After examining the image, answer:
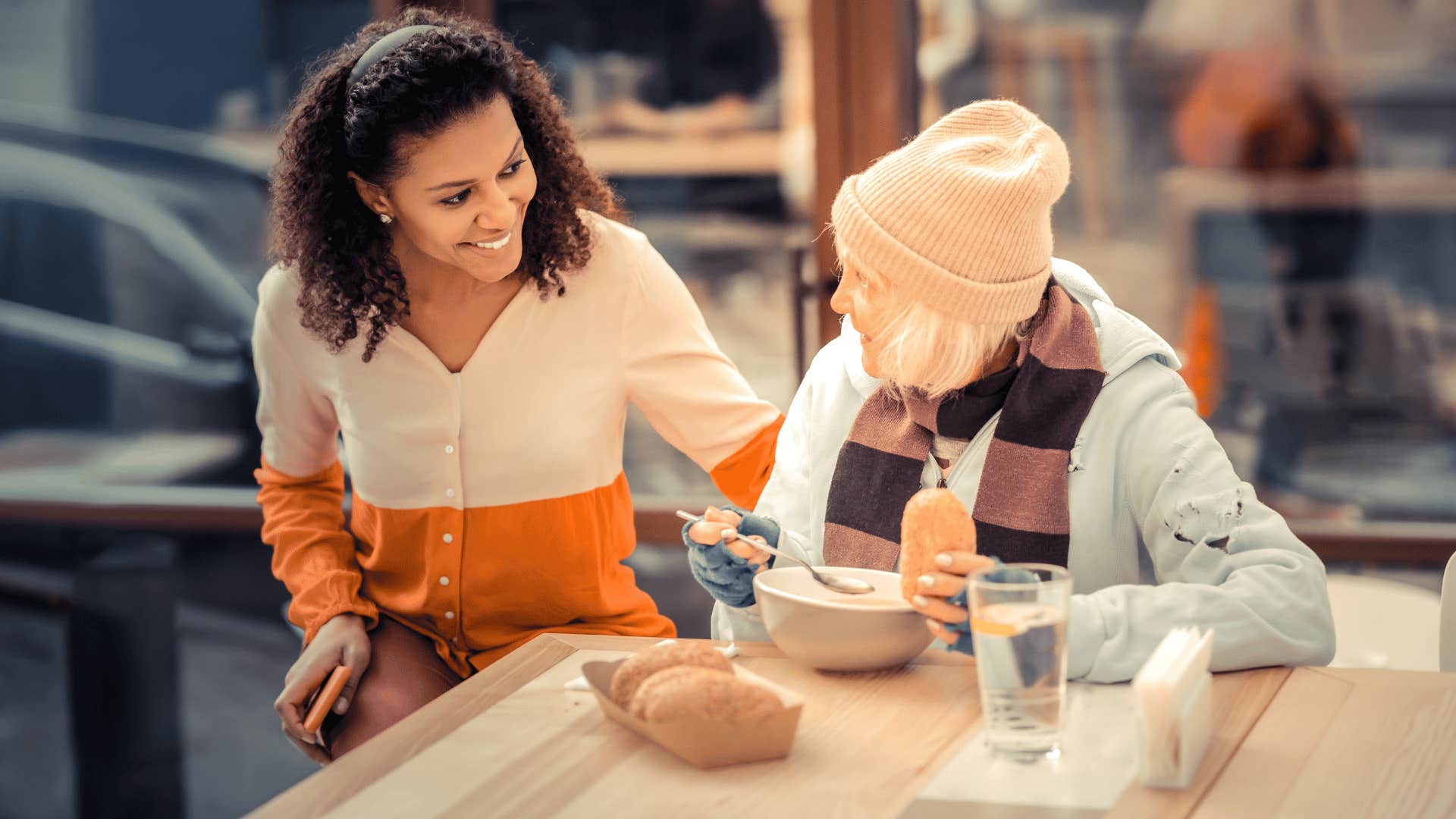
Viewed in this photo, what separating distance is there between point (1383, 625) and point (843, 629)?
113 centimetres

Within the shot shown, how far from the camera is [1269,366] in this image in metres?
2.78

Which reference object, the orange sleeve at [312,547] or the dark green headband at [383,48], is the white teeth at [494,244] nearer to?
the dark green headband at [383,48]

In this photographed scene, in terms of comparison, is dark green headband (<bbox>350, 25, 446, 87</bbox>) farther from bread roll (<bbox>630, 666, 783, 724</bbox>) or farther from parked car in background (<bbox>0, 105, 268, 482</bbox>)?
parked car in background (<bbox>0, 105, 268, 482</bbox>)

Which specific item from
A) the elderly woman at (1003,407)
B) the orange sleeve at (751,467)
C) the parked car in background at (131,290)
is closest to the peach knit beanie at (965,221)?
the elderly woman at (1003,407)

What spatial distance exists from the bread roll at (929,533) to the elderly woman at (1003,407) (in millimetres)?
225

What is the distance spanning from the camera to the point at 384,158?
175 centimetres

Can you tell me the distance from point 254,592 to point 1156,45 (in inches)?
96.3

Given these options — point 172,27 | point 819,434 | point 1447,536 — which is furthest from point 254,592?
point 1447,536

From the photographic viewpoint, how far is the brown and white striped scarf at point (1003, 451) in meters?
1.48

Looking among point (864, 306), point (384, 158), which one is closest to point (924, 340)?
point (864, 306)

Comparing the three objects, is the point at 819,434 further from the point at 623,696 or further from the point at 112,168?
the point at 112,168

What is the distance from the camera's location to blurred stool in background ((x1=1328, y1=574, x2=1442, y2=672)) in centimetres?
190

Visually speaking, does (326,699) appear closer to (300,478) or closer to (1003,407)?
(300,478)

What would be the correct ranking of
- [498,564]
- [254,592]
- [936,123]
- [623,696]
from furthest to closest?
[254,592] < [498,564] < [936,123] < [623,696]
